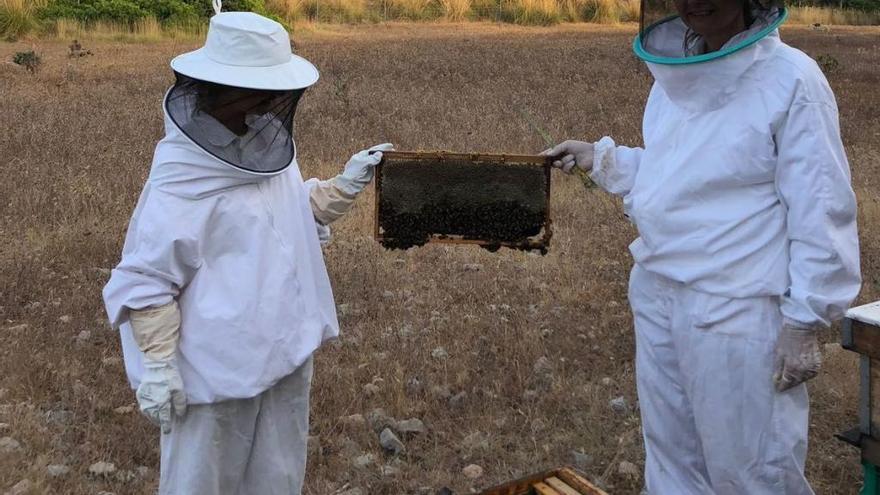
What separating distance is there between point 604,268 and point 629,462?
226 cm

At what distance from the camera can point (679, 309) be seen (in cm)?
258

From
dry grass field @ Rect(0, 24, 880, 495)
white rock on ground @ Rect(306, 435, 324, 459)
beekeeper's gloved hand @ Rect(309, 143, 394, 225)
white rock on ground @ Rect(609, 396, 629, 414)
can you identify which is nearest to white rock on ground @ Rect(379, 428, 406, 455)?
dry grass field @ Rect(0, 24, 880, 495)

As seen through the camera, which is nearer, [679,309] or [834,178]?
[834,178]

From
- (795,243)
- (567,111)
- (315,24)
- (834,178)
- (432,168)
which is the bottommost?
(315,24)

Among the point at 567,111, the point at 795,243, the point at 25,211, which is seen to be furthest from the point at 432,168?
the point at 567,111

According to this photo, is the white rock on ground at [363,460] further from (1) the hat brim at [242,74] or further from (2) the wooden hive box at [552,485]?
(1) the hat brim at [242,74]

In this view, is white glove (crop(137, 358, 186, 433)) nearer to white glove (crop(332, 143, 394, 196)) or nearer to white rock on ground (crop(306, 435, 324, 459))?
white glove (crop(332, 143, 394, 196))

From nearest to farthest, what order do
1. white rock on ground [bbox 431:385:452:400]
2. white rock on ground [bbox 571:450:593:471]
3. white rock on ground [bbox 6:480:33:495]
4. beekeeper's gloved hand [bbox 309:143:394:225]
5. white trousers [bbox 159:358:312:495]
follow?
white trousers [bbox 159:358:312:495] < beekeeper's gloved hand [bbox 309:143:394:225] < white rock on ground [bbox 6:480:33:495] < white rock on ground [bbox 571:450:593:471] < white rock on ground [bbox 431:385:452:400]

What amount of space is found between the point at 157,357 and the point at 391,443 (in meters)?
1.62

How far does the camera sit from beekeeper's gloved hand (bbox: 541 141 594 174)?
3182 millimetres

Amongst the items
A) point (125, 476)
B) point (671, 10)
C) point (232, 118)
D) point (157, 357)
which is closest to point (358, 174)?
point (232, 118)

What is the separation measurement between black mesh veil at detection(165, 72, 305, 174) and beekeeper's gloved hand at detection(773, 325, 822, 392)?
4.96 ft

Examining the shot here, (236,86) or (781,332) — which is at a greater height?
(236,86)

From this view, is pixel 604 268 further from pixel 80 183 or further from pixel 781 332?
pixel 80 183
